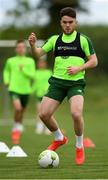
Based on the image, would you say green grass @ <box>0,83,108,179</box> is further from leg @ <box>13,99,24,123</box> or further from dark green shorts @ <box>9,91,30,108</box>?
dark green shorts @ <box>9,91,30,108</box>

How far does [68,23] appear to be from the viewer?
12.1m

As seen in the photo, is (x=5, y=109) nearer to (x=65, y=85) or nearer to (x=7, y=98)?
(x=7, y=98)

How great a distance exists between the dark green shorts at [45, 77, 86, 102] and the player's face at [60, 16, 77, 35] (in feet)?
2.55

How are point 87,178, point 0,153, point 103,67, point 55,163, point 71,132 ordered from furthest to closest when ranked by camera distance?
point 103,67 → point 71,132 → point 0,153 → point 55,163 → point 87,178

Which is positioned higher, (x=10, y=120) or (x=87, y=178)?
(x=87, y=178)

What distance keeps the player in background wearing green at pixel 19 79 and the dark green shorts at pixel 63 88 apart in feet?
22.2

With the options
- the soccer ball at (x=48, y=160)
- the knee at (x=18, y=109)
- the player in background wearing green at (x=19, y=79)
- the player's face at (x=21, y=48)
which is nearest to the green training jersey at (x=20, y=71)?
the player in background wearing green at (x=19, y=79)

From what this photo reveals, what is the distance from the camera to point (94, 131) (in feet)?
75.5

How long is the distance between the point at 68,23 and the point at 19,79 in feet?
26.2

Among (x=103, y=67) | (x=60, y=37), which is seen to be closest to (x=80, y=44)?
(x=60, y=37)

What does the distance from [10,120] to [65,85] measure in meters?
17.8

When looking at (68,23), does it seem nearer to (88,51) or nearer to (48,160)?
(88,51)

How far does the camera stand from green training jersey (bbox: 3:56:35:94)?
19.8m

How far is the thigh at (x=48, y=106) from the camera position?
475 inches
